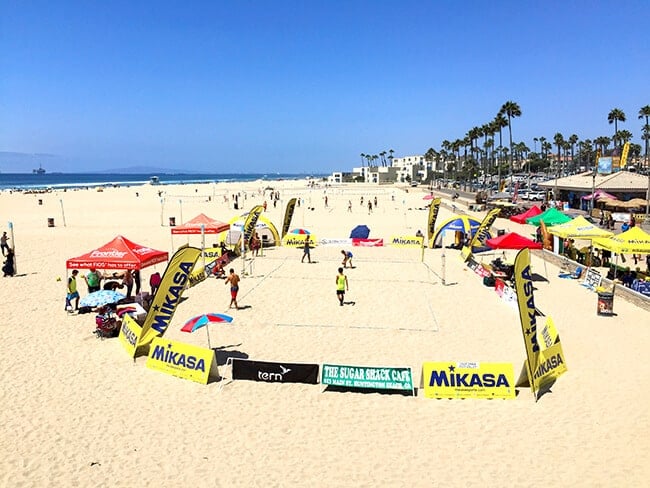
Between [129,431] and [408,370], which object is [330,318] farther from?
[129,431]

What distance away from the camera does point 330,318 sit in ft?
44.0

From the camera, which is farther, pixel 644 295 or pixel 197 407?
pixel 644 295

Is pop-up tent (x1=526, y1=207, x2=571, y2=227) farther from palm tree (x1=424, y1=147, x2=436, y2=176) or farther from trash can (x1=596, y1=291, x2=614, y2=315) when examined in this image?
palm tree (x1=424, y1=147, x2=436, y2=176)

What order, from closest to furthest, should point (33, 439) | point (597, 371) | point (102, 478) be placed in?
1. point (102, 478)
2. point (33, 439)
3. point (597, 371)

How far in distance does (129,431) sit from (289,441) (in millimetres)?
2480

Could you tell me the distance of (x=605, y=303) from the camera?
529 inches

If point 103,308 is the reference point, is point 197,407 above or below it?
below

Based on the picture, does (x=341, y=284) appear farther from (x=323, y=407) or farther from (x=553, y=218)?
(x=553, y=218)

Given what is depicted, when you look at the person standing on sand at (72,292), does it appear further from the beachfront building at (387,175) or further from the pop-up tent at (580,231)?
the beachfront building at (387,175)

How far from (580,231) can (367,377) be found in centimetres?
1327

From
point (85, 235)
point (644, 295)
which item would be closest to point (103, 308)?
point (644, 295)

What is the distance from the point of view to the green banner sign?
902 cm

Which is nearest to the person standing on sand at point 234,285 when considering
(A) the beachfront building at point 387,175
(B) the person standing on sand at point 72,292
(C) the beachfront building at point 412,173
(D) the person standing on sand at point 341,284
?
(D) the person standing on sand at point 341,284

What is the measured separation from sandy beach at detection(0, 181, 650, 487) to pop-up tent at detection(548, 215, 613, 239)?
333 cm
